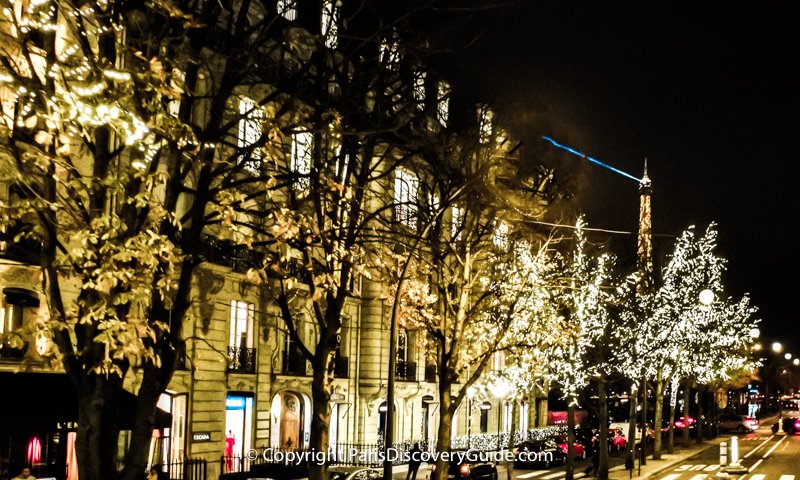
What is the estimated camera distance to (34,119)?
10.0 meters

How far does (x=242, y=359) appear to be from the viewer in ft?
109

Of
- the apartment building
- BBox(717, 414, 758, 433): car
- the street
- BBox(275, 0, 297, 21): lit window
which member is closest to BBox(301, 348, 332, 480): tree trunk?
the apartment building

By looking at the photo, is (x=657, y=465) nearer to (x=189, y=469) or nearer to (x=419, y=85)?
(x=189, y=469)

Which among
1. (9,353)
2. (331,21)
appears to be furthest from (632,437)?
(331,21)

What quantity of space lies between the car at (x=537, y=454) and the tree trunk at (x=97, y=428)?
108 feet

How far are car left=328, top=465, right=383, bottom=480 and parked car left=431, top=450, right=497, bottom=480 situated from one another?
7.24 metres

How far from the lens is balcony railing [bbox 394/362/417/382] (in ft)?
145

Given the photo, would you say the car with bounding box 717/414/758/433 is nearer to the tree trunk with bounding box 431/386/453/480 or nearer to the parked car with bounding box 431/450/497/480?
the parked car with bounding box 431/450/497/480

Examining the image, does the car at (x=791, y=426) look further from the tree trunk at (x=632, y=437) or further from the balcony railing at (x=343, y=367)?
the balcony railing at (x=343, y=367)

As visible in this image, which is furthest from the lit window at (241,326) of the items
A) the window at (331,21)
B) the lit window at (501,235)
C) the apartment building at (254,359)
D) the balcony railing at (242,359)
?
the window at (331,21)

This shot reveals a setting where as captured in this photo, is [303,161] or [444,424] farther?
[303,161]

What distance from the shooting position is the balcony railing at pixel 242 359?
32.6 m

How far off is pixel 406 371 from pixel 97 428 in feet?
116

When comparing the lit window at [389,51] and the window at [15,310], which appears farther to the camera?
the window at [15,310]
